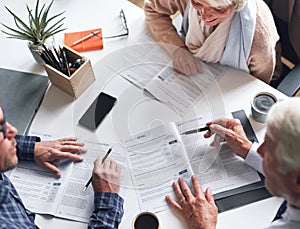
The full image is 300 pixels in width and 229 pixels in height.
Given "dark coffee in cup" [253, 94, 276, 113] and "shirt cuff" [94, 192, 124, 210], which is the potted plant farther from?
"dark coffee in cup" [253, 94, 276, 113]

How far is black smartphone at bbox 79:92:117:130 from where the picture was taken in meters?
1.32

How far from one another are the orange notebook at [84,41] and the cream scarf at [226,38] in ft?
1.09

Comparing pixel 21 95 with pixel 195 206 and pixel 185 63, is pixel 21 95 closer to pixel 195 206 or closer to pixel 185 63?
pixel 185 63

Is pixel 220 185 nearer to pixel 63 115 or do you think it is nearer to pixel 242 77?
pixel 242 77

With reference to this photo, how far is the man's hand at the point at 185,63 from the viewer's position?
143 centimetres

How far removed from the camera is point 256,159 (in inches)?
47.2

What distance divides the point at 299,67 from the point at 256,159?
1.47 ft

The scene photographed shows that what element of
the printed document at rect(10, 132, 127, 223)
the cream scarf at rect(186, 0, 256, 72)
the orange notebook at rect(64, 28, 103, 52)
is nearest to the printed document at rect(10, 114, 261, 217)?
the printed document at rect(10, 132, 127, 223)

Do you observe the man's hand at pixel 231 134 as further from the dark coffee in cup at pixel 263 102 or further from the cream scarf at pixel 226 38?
the cream scarf at pixel 226 38

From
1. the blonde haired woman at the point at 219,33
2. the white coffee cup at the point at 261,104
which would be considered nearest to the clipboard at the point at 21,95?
the blonde haired woman at the point at 219,33

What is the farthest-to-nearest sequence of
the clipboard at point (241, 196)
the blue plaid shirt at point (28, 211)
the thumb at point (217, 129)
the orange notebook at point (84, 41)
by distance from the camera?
1. the orange notebook at point (84, 41)
2. the thumb at point (217, 129)
3. the clipboard at point (241, 196)
4. the blue plaid shirt at point (28, 211)

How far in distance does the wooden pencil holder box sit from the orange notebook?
0.46 feet

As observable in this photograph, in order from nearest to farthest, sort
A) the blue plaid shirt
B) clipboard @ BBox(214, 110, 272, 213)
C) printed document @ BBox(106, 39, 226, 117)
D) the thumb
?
1. the blue plaid shirt
2. clipboard @ BBox(214, 110, 272, 213)
3. the thumb
4. printed document @ BBox(106, 39, 226, 117)

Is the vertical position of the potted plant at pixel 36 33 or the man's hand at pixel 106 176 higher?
the potted plant at pixel 36 33
